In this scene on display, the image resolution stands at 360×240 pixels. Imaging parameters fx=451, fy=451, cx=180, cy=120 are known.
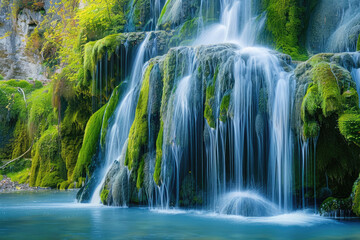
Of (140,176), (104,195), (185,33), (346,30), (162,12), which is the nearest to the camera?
(140,176)

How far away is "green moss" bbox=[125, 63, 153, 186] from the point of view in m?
11.1

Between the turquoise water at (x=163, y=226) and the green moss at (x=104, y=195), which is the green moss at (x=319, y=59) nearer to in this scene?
the turquoise water at (x=163, y=226)

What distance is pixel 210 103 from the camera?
391 inches

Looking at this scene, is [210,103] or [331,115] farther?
[210,103]

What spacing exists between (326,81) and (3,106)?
18850mm

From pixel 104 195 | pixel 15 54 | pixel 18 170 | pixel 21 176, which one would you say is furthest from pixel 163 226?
pixel 15 54

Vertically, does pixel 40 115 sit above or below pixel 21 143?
above

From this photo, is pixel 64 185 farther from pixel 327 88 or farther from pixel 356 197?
pixel 356 197

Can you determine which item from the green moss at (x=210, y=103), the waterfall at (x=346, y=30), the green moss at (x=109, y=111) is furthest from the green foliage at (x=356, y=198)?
the green moss at (x=109, y=111)

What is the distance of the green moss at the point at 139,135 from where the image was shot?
1112 centimetres

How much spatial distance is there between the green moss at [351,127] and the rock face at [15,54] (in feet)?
83.9

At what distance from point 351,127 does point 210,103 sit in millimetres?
3020

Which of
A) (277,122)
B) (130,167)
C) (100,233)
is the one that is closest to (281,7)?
(277,122)

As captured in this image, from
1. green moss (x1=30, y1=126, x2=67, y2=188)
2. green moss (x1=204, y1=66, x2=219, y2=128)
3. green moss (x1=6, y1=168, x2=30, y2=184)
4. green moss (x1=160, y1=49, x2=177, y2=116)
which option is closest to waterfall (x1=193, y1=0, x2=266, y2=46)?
green moss (x1=160, y1=49, x2=177, y2=116)
